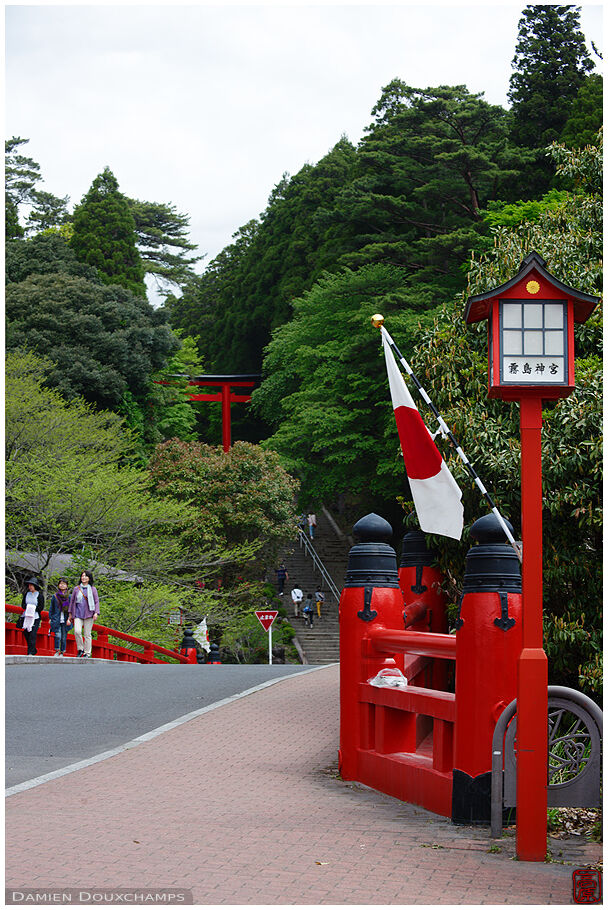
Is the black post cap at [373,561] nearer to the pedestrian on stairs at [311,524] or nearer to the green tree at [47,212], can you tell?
the pedestrian on stairs at [311,524]

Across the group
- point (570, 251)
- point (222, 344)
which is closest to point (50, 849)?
point (570, 251)

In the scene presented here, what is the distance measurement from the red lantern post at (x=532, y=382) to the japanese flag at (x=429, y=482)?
2004 mm

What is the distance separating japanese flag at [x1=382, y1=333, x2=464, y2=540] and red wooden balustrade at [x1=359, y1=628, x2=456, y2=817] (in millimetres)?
926

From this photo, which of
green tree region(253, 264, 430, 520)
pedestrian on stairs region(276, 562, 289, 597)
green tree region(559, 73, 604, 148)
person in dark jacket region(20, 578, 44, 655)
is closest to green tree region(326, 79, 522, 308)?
green tree region(253, 264, 430, 520)

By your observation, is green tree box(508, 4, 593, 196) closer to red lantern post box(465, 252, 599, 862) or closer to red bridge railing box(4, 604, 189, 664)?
red bridge railing box(4, 604, 189, 664)

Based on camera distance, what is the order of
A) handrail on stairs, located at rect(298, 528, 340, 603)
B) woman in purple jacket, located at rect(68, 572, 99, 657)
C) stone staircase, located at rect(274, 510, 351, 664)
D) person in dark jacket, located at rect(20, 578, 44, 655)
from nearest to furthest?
woman in purple jacket, located at rect(68, 572, 99, 657) < person in dark jacket, located at rect(20, 578, 44, 655) < stone staircase, located at rect(274, 510, 351, 664) < handrail on stairs, located at rect(298, 528, 340, 603)

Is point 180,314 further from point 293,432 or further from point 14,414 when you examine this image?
point 14,414

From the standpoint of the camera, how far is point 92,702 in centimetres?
1391

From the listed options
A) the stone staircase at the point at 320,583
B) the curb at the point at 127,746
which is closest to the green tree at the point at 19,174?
the stone staircase at the point at 320,583

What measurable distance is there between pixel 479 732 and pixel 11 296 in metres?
41.1

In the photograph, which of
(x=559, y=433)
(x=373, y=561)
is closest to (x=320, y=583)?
(x=559, y=433)

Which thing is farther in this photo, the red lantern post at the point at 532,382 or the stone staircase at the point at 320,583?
the stone staircase at the point at 320,583

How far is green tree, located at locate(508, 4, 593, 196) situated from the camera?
41.1 m

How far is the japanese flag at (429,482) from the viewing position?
27.6 ft
